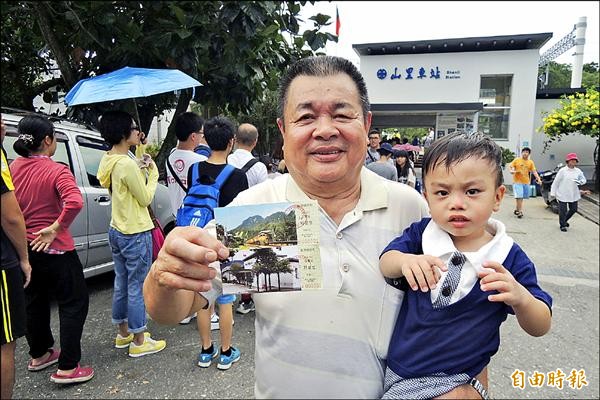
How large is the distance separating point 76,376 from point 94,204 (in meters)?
1.83

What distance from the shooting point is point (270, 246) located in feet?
3.34

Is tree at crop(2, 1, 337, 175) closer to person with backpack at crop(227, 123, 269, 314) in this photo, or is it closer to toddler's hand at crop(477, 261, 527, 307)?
person with backpack at crop(227, 123, 269, 314)

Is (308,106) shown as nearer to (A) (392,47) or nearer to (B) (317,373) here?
(B) (317,373)

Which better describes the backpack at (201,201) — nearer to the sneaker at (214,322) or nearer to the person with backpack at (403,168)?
the sneaker at (214,322)

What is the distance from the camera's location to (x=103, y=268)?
450 centimetres

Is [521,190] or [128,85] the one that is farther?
[521,190]

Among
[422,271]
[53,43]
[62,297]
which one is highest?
[53,43]

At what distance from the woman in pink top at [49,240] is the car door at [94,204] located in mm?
1216

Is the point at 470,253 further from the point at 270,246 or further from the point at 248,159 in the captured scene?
the point at 248,159

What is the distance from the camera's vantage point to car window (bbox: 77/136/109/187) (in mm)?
4227

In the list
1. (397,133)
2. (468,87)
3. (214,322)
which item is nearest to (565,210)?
(214,322)

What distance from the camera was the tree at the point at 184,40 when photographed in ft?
14.8

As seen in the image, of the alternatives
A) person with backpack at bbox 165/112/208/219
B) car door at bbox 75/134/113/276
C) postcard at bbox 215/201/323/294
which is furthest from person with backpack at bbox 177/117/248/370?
postcard at bbox 215/201/323/294

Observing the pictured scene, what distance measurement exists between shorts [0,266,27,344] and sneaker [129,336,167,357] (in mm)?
1567
